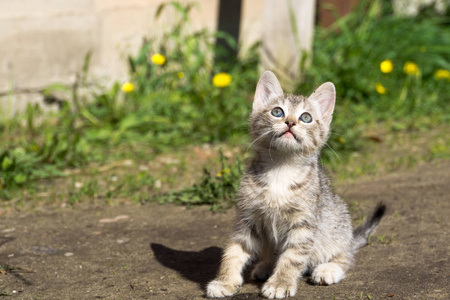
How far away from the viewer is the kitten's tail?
4012 millimetres

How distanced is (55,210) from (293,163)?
2.37m

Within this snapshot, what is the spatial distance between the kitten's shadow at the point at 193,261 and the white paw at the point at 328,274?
0.63 meters

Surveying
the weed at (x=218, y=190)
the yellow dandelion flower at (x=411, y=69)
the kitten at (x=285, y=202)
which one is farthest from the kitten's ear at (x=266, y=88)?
the yellow dandelion flower at (x=411, y=69)

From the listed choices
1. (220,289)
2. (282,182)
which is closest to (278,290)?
(220,289)

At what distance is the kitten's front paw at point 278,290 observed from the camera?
130 inches

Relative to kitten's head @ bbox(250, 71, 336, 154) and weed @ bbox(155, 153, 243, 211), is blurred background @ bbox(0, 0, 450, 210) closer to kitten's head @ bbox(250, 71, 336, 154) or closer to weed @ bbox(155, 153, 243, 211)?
weed @ bbox(155, 153, 243, 211)

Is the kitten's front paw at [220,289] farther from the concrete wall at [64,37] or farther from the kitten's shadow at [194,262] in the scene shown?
the concrete wall at [64,37]

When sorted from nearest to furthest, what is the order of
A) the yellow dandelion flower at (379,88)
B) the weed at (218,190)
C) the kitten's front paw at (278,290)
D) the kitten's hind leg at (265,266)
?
the kitten's front paw at (278,290) → the kitten's hind leg at (265,266) → the weed at (218,190) → the yellow dandelion flower at (379,88)

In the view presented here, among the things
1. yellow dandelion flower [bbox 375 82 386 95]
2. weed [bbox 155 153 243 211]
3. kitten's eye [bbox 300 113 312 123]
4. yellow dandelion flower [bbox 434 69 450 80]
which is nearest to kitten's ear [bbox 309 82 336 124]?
kitten's eye [bbox 300 113 312 123]

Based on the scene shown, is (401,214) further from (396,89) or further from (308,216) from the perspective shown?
(396,89)

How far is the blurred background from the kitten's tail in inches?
46.6

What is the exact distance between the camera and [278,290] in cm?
329

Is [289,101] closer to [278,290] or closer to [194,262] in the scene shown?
[278,290]

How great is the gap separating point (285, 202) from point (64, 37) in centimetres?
411
